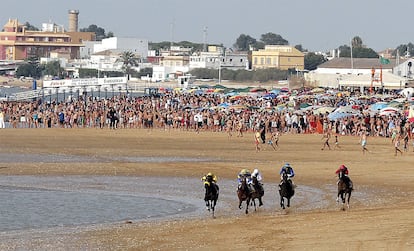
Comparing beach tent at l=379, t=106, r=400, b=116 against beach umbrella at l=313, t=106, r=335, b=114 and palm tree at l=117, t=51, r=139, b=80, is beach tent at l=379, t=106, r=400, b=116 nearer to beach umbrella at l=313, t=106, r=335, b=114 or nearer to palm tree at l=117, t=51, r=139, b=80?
beach umbrella at l=313, t=106, r=335, b=114

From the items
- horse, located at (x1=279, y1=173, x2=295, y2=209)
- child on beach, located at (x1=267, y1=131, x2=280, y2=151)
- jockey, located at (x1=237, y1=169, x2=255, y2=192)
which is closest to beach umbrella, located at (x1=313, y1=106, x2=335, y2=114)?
child on beach, located at (x1=267, y1=131, x2=280, y2=151)

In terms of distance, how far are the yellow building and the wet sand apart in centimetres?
12390

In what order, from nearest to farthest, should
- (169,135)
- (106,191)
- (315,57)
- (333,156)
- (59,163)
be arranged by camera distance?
(106,191)
(59,163)
(333,156)
(169,135)
(315,57)

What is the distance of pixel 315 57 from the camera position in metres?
193

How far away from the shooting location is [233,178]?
32.1 metres

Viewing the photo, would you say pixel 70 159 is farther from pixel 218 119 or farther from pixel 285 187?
pixel 218 119

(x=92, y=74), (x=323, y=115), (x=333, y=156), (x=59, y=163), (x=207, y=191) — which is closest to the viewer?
(x=207, y=191)

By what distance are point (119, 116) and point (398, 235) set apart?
4076 centimetres

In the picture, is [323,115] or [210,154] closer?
[210,154]

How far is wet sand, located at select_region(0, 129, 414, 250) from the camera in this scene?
18891 mm

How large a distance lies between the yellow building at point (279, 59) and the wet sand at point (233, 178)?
12390 centimetres

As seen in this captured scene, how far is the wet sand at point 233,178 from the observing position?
1889cm

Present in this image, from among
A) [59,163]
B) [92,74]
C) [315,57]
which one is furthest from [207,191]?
[315,57]

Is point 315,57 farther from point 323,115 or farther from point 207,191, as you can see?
point 207,191
